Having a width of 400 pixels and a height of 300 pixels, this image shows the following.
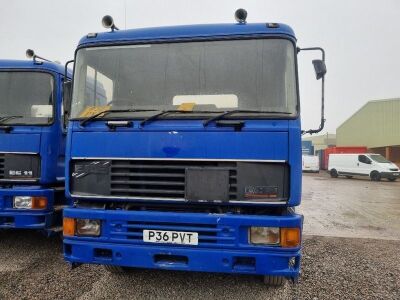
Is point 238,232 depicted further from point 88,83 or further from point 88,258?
point 88,83

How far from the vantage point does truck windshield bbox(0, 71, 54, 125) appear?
4.85 meters

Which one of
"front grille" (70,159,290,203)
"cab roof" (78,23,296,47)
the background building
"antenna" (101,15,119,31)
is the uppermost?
the background building

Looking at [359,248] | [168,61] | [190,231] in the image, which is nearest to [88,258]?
[190,231]

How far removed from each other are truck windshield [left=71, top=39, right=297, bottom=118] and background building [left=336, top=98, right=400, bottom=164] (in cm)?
3474

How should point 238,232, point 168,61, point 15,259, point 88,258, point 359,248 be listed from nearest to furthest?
point 238,232 < point 88,258 < point 168,61 < point 15,259 < point 359,248

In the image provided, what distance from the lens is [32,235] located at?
5.88 m

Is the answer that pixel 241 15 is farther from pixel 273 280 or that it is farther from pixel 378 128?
pixel 378 128

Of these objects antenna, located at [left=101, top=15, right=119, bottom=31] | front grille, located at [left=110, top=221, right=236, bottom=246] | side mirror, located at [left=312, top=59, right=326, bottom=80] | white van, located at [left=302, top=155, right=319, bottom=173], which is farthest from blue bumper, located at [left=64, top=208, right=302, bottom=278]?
white van, located at [left=302, top=155, right=319, bottom=173]

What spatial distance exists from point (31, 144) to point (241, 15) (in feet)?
10.2

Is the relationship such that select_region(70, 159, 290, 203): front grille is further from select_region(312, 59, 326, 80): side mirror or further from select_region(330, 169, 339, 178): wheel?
select_region(330, 169, 339, 178): wheel

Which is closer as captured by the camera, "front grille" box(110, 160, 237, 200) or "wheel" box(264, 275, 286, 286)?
"front grille" box(110, 160, 237, 200)

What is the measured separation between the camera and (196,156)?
323 cm

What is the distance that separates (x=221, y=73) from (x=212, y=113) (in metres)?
0.45

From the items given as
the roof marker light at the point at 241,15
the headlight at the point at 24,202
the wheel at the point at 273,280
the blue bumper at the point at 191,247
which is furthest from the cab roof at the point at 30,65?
the wheel at the point at 273,280
